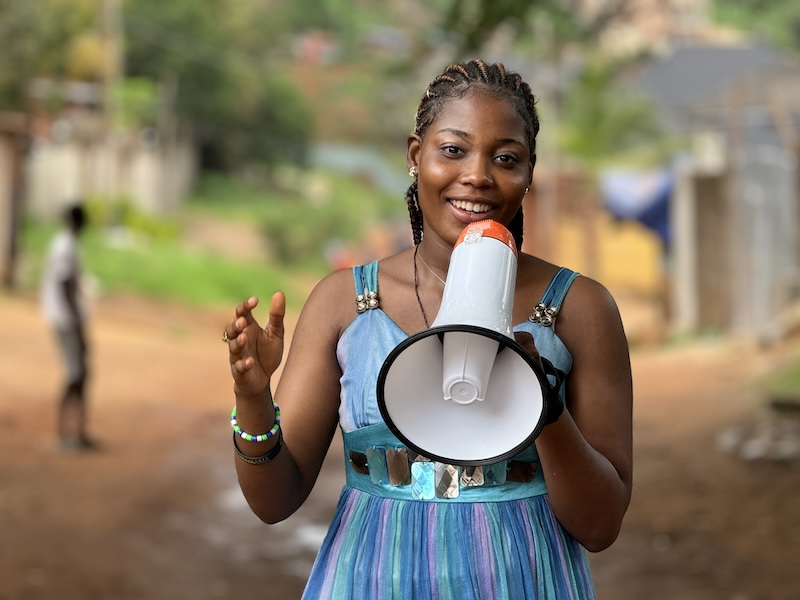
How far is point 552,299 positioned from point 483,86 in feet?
1.05

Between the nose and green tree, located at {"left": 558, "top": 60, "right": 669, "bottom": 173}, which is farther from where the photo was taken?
green tree, located at {"left": 558, "top": 60, "right": 669, "bottom": 173}

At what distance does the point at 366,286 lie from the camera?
5.79 ft

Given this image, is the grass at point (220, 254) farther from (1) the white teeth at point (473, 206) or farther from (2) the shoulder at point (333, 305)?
(1) the white teeth at point (473, 206)

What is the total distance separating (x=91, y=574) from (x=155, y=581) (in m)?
0.30

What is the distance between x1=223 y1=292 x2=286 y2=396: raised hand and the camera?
5.06 ft

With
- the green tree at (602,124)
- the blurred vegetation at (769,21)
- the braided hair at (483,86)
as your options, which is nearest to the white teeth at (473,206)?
the braided hair at (483,86)

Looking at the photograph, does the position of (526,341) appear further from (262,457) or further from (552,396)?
(262,457)

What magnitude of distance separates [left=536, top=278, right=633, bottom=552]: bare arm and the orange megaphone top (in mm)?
176

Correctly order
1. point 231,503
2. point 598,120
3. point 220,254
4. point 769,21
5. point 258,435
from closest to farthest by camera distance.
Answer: point 258,435 < point 231,503 < point 598,120 < point 220,254 < point 769,21

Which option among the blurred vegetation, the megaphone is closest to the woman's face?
the megaphone

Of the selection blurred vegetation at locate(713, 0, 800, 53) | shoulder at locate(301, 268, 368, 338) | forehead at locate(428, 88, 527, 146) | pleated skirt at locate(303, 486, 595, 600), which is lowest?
pleated skirt at locate(303, 486, 595, 600)

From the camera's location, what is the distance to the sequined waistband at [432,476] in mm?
1656

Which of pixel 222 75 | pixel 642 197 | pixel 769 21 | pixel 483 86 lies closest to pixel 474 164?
pixel 483 86

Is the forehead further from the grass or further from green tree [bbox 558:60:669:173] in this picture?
green tree [bbox 558:60:669:173]
